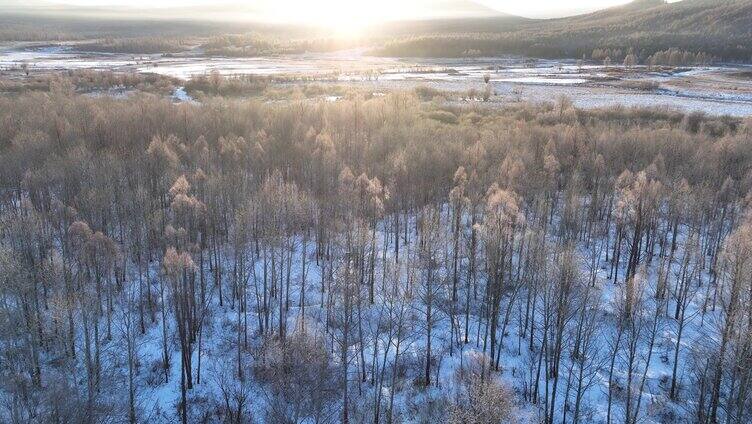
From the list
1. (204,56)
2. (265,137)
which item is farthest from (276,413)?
(204,56)

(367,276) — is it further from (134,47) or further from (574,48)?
(134,47)

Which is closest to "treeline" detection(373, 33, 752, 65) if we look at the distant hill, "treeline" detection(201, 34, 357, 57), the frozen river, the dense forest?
the distant hill

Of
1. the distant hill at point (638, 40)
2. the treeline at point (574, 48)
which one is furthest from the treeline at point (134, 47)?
the distant hill at point (638, 40)

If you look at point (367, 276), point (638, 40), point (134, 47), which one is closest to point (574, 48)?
point (638, 40)

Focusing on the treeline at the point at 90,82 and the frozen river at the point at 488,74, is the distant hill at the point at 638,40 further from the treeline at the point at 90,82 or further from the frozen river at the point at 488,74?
the treeline at the point at 90,82

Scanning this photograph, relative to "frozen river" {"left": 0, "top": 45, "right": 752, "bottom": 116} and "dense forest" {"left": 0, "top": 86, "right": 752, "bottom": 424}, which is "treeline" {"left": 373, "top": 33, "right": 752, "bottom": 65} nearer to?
"frozen river" {"left": 0, "top": 45, "right": 752, "bottom": 116}

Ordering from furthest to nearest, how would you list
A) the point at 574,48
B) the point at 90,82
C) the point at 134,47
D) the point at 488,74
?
the point at 134,47 → the point at 574,48 → the point at 488,74 → the point at 90,82
